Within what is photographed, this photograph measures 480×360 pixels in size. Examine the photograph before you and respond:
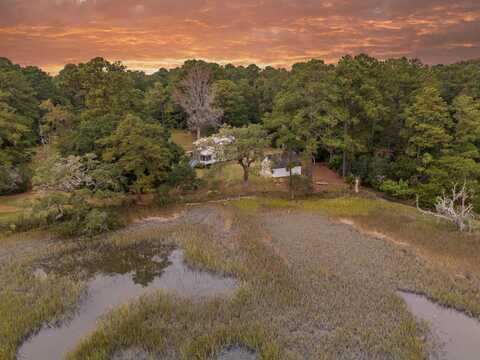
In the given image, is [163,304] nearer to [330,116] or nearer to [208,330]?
[208,330]

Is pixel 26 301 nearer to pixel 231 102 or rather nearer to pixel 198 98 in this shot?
pixel 198 98

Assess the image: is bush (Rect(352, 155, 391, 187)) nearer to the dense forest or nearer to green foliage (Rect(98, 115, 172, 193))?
the dense forest

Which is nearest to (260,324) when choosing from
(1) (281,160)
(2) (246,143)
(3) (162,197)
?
(3) (162,197)

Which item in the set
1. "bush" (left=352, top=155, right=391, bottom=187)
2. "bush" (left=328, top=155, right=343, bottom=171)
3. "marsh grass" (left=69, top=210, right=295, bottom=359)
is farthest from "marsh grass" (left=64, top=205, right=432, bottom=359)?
"bush" (left=328, top=155, right=343, bottom=171)

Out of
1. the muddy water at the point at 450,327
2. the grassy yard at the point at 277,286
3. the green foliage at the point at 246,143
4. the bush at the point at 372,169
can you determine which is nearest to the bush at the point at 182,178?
the green foliage at the point at 246,143

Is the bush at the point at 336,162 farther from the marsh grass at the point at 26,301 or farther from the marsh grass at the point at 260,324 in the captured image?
the marsh grass at the point at 26,301
